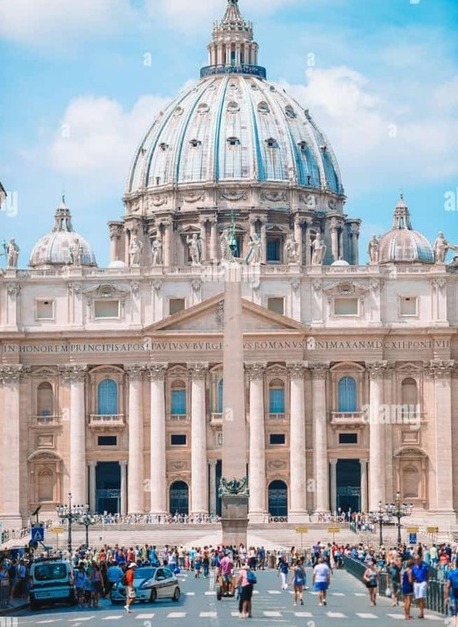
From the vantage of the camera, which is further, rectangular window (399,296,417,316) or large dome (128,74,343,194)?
large dome (128,74,343,194)

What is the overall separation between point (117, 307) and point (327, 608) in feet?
205

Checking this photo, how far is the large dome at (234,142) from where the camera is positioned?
14738 centimetres

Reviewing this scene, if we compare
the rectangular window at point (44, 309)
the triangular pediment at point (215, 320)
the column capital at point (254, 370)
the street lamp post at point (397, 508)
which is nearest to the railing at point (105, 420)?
the triangular pediment at point (215, 320)

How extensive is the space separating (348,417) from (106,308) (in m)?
14.6

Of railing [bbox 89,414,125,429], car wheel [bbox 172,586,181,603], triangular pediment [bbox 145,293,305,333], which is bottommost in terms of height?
car wheel [bbox 172,586,181,603]

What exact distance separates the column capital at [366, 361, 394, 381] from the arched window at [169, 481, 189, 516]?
467 inches

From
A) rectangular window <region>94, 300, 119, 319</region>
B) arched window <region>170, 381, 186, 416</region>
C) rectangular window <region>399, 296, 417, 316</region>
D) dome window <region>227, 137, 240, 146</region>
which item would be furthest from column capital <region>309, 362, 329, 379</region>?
dome window <region>227, 137, 240, 146</region>

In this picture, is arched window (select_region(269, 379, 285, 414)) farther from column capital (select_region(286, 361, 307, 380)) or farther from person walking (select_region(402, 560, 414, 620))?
person walking (select_region(402, 560, 414, 620))

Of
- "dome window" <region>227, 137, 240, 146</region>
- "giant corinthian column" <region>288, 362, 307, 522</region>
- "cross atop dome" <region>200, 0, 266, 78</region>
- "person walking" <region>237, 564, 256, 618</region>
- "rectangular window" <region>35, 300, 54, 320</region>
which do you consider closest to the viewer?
"person walking" <region>237, 564, 256, 618</region>

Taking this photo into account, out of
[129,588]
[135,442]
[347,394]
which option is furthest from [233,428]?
[347,394]

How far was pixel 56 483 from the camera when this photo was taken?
4724 inches

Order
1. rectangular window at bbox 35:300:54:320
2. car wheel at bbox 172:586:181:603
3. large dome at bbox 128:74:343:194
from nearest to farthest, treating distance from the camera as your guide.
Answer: car wheel at bbox 172:586:181:603 < rectangular window at bbox 35:300:54:320 < large dome at bbox 128:74:343:194

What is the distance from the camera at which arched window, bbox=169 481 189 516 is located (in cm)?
12031

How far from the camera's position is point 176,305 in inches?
4737
